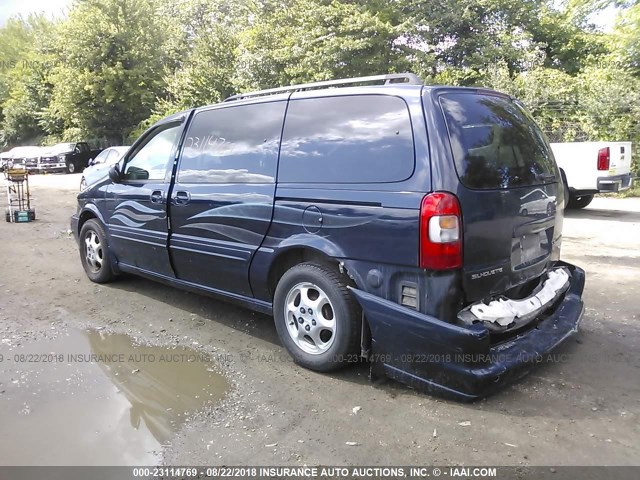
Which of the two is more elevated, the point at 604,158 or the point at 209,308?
the point at 604,158

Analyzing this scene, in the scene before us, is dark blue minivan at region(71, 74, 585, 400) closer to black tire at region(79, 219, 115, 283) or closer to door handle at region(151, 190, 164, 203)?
door handle at region(151, 190, 164, 203)

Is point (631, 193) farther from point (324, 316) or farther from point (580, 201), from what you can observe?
point (324, 316)

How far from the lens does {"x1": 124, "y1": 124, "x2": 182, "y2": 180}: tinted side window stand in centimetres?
493

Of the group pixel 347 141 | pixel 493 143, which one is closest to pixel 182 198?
pixel 347 141

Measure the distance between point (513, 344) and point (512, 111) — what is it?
1.71m

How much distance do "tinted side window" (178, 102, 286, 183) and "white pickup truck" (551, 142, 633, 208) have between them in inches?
322

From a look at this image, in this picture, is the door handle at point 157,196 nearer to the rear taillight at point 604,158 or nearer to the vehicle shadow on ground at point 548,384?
the vehicle shadow on ground at point 548,384

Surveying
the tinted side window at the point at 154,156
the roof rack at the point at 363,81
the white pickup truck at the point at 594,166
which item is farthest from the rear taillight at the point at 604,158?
the tinted side window at the point at 154,156

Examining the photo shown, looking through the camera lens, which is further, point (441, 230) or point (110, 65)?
point (110, 65)

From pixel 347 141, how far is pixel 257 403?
181 centimetres

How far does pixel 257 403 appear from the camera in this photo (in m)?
3.39

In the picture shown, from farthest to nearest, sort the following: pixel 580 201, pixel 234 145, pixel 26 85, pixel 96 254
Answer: pixel 26 85 < pixel 580 201 < pixel 96 254 < pixel 234 145

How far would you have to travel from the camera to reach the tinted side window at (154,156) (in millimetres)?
4931

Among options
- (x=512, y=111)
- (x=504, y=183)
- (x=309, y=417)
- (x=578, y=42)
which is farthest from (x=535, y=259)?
(x=578, y=42)
